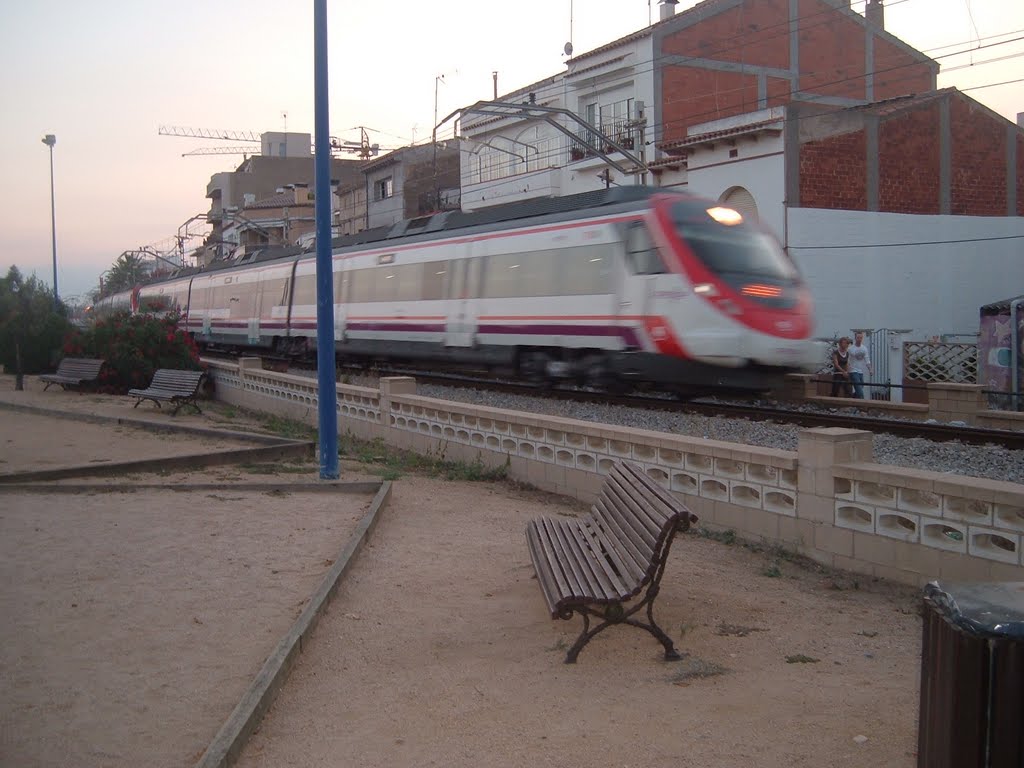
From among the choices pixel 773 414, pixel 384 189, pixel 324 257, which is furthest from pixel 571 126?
pixel 324 257

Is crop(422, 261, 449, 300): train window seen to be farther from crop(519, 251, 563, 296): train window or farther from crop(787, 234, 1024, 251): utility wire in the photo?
crop(787, 234, 1024, 251): utility wire

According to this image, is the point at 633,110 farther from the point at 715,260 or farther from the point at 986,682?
the point at 986,682

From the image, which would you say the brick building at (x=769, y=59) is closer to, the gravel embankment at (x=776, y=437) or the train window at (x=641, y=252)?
the train window at (x=641, y=252)

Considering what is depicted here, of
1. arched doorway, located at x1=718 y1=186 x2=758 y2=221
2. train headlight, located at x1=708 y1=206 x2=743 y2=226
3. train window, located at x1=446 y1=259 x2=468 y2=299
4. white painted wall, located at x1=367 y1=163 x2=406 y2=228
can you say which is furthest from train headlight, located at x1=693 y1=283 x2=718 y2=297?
white painted wall, located at x1=367 y1=163 x2=406 y2=228

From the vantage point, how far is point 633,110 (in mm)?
31812

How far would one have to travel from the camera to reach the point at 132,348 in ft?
71.3

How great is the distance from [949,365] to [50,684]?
20.3 meters

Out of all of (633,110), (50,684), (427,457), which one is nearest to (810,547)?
(50,684)

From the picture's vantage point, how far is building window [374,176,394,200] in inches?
1896

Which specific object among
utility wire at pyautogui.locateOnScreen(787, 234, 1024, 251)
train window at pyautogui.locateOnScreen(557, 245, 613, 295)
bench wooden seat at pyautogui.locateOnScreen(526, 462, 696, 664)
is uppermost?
utility wire at pyautogui.locateOnScreen(787, 234, 1024, 251)

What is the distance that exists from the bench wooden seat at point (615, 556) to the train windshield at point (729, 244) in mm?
7407

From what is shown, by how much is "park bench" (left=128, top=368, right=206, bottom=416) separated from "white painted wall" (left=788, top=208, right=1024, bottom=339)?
48.3ft

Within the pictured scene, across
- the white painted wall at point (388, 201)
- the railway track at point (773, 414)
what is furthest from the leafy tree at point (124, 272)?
the railway track at point (773, 414)

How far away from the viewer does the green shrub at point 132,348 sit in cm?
2167
